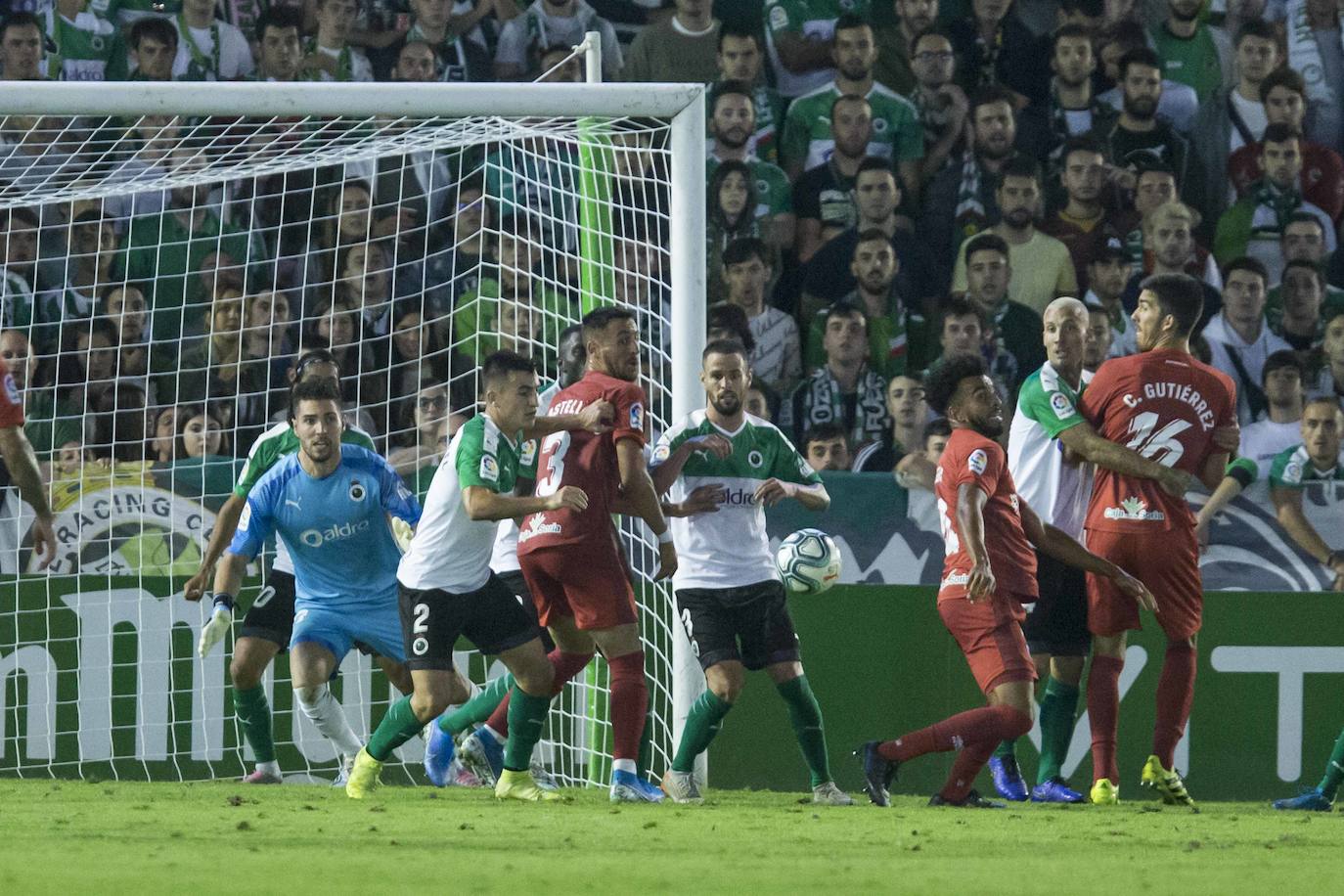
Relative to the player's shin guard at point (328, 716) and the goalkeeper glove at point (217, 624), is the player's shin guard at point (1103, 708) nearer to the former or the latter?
the player's shin guard at point (328, 716)

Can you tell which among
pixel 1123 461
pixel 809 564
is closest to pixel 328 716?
pixel 809 564

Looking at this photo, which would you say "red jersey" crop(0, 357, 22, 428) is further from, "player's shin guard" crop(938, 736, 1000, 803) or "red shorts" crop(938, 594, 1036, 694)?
"player's shin guard" crop(938, 736, 1000, 803)

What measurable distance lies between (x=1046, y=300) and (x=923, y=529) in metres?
2.90

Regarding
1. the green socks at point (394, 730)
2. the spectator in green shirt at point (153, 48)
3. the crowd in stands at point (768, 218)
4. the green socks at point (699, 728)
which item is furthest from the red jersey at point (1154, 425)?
the spectator in green shirt at point (153, 48)

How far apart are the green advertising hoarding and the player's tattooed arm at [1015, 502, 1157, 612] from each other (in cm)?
140

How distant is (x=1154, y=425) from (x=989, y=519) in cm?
88

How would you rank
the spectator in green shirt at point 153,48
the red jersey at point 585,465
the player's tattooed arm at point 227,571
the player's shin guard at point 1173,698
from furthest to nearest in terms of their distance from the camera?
the spectator in green shirt at point 153,48, the player's tattooed arm at point 227,571, the player's shin guard at point 1173,698, the red jersey at point 585,465

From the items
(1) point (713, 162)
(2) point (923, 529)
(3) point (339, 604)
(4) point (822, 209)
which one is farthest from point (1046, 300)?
(3) point (339, 604)

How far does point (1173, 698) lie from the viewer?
7.50 meters

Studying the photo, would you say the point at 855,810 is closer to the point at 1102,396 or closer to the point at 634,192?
the point at 1102,396

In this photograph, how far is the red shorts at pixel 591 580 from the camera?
7152 millimetres

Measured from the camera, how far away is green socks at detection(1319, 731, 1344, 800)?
282 inches

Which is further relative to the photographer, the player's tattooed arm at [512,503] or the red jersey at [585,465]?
the red jersey at [585,465]

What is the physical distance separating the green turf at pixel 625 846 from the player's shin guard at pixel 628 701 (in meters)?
0.24
